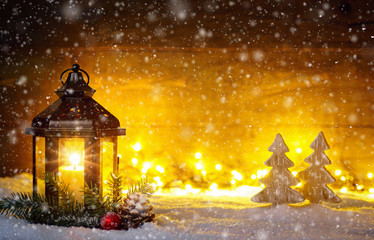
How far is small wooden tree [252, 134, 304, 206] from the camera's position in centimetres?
149

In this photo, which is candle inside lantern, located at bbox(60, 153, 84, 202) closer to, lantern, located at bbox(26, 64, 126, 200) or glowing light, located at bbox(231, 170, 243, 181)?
lantern, located at bbox(26, 64, 126, 200)

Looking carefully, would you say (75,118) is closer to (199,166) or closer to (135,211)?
(135,211)

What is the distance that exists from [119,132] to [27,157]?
95cm

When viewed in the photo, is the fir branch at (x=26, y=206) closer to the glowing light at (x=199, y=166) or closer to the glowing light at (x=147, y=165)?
the glowing light at (x=147, y=165)

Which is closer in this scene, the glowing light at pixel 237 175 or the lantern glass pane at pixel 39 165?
the lantern glass pane at pixel 39 165

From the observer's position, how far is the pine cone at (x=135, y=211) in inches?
48.1

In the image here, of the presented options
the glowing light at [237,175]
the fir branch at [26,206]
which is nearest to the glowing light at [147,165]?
the glowing light at [237,175]

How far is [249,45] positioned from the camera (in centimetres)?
194

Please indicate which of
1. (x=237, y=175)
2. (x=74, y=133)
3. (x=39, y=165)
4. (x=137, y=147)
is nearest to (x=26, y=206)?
(x=39, y=165)

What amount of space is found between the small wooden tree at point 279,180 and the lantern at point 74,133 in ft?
2.29

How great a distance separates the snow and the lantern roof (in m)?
0.35

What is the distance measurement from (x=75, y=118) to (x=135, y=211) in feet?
1.39

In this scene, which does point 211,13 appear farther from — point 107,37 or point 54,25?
point 54,25

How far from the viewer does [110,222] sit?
119 centimetres
